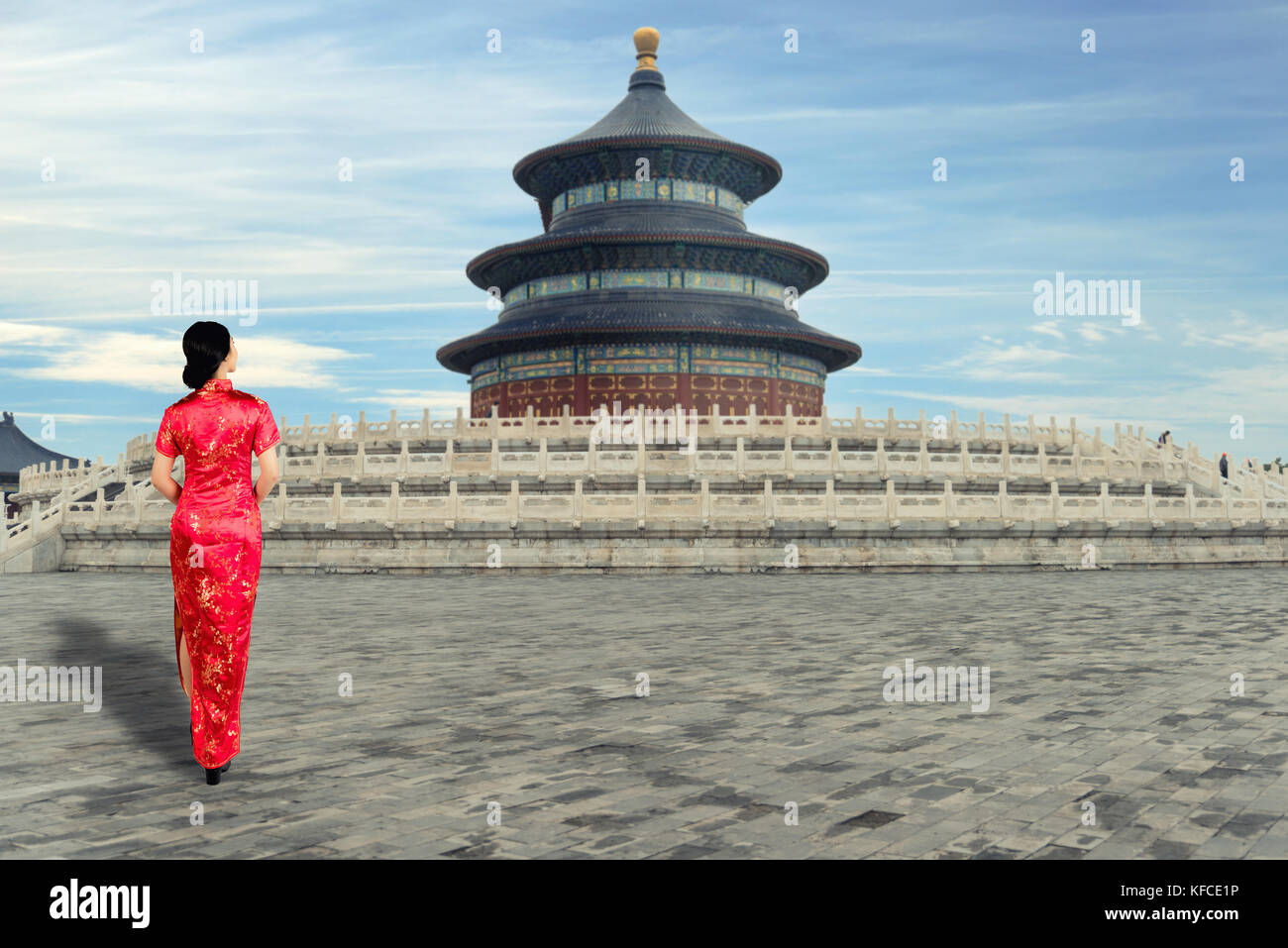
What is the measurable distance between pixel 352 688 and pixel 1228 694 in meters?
6.58

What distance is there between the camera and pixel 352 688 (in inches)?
310

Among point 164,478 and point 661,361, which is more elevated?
point 661,361

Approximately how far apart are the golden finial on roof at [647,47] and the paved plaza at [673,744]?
4271cm

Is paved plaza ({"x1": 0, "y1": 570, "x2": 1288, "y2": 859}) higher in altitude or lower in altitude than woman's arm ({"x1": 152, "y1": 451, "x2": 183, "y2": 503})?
lower

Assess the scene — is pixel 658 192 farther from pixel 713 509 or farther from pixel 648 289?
pixel 713 509

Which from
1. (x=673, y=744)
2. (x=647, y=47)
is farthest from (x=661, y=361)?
(x=673, y=744)

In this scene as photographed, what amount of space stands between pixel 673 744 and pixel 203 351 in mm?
3432

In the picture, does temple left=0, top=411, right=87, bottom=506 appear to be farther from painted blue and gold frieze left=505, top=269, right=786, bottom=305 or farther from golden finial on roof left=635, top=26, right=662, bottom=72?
golden finial on roof left=635, top=26, right=662, bottom=72

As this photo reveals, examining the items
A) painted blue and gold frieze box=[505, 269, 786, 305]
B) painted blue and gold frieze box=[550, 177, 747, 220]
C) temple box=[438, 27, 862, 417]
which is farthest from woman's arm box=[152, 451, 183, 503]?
painted blue and gold frieze box=[550, 177, 747, 220]

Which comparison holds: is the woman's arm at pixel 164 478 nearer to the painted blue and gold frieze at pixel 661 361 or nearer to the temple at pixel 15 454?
the painted blue and gold frieze at pixel 661 361

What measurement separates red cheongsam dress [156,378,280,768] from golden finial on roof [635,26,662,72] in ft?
157

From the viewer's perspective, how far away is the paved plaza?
14.0 ft

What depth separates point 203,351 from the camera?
5371mm
